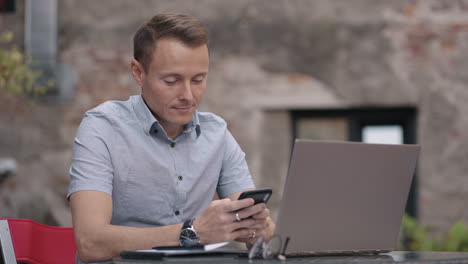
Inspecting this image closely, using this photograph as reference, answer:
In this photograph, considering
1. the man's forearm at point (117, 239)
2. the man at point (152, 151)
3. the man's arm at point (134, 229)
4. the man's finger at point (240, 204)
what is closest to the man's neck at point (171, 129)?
the man at point (152, 151)

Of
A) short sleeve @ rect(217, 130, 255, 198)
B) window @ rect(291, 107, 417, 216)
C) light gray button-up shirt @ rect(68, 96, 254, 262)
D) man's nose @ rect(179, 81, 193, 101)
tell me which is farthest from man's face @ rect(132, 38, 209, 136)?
window @ rect(291, 107, 417, 216)

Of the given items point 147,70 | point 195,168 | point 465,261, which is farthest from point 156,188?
point 465,261

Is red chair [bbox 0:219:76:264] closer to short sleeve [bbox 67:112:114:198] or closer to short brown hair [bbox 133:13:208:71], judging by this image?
short sleeve [bbox 67:112:114:198]

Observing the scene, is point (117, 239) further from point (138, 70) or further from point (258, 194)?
point (138, 70)

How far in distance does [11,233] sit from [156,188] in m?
0.50

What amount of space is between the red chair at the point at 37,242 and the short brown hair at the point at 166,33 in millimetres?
652

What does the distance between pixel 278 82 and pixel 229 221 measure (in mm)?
3984

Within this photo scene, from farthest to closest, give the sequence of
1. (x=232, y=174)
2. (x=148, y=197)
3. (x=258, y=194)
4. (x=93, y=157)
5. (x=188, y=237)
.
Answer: (x=232, y=174)
(x=148, y=197)
(x=93, y=157)
(x=188, y=237)
(x=258, y=194)

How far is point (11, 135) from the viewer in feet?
19.5

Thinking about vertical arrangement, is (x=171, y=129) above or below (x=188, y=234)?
above

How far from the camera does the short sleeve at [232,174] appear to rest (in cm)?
265

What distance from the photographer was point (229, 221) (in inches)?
74.6

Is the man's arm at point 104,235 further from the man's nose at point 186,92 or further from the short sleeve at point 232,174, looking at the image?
the short sleeve at point 232,174

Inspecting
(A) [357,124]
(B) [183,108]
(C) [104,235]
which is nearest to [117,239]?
(C) [104,235]
